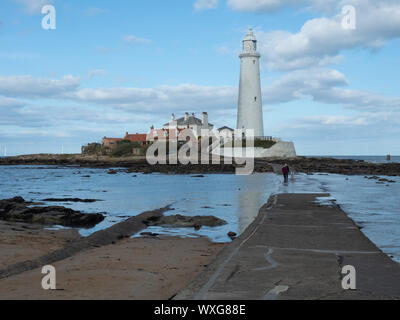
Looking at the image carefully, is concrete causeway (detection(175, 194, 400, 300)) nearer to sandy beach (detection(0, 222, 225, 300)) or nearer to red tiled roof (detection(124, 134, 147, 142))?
sandy beach (detection(0, 222, 225, 300))

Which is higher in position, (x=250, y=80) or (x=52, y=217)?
(x=250, y=80)

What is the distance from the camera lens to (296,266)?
7.24 meters

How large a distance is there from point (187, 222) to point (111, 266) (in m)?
6.60

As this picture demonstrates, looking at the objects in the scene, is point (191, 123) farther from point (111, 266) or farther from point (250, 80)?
point (111, 266)

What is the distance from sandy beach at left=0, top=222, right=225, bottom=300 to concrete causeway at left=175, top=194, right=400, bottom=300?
59 centimetres

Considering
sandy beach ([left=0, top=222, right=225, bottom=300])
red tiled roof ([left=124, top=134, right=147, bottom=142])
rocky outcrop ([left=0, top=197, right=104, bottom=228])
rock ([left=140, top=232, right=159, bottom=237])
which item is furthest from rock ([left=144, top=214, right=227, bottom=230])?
red tiled roof ([left=124, top=134, right=147, bottom=142])

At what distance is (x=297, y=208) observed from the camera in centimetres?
1595

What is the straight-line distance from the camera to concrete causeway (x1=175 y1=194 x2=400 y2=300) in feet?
18.5

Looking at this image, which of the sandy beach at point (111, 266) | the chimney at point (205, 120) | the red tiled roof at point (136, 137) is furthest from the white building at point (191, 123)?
the sandy beach at point (111, 266)

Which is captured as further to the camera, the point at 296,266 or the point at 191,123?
the point at 191,123

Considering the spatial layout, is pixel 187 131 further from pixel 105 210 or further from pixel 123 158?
pixel 105 210

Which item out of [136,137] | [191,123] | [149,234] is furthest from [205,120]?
[149,234]

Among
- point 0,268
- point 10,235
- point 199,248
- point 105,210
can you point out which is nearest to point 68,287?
point 0,268

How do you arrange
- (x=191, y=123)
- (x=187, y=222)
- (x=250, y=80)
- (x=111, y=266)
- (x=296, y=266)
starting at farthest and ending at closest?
(x=191, y=123) < (x=250, y=80) < (x=187, y=222) < (x=111, y=266) < (x=296, y=266)
